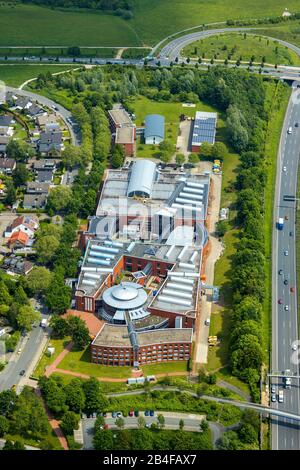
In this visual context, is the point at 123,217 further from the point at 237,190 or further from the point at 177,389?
the point at 177,389

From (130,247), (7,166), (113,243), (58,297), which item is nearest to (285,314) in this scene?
Answer: (130,247)

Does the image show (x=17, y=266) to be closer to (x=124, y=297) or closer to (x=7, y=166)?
(x=124, y=297)

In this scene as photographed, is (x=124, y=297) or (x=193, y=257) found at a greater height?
(x=193, y=257)

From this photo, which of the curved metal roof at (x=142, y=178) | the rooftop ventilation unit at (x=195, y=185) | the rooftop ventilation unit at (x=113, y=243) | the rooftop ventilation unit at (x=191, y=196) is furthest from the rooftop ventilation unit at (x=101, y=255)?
the rooftop ventilation unit at (x=195, y=185)

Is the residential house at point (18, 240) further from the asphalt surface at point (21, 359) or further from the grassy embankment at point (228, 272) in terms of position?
the grassy embankment at point (228, 272)

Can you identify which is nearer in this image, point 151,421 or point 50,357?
point 151,421

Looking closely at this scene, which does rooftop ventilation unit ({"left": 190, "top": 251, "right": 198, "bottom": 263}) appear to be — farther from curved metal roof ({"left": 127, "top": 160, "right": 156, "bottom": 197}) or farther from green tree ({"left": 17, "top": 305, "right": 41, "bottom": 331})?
green tree ({"left": 17, "top": 305, "right": 41, "bottom": 331})

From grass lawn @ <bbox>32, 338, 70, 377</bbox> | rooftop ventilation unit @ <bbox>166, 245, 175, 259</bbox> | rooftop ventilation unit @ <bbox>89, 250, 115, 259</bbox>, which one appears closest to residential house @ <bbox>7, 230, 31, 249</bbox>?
rooftop ventilation unit @ <bbox>89, 250, 115, 259</bbox>
